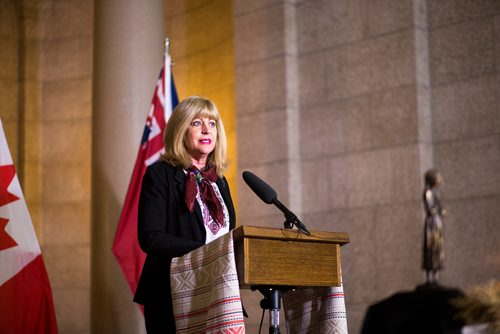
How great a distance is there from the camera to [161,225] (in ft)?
13.1

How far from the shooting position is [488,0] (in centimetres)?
612

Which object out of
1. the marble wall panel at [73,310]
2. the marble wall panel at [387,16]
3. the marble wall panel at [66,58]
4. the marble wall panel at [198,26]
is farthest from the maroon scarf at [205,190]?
the marble wall panel at [66,58]

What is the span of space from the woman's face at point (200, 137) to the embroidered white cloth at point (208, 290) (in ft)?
2.31

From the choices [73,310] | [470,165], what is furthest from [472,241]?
[73,310]

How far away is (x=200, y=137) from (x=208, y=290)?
3.05ft

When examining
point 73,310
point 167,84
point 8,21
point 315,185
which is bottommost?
point 73,310

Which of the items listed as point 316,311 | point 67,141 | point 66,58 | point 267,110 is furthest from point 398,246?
point 66,58

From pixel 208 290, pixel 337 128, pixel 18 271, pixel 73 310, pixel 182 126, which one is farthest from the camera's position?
pixel 73 310

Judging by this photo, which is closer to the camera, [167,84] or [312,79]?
[167,84]

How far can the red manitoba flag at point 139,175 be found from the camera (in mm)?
6328

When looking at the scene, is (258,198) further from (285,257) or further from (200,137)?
(285,257)

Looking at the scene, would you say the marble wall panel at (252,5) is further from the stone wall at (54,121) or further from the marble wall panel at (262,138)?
the stone wall at (54,121)

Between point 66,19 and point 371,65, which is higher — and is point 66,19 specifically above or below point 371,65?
above

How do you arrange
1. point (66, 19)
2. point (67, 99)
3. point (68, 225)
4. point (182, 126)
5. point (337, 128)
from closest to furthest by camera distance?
point (182, 126) < point (337, 128) < point (68, 225) < point (67, 99) < point (66, 19)
